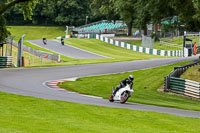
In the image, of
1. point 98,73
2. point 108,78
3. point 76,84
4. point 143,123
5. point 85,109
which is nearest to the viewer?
point 143,123

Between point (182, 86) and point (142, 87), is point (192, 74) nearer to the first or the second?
point (142, 87)

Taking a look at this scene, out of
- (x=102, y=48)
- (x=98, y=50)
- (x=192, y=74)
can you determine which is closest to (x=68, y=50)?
(x=98, y=50)

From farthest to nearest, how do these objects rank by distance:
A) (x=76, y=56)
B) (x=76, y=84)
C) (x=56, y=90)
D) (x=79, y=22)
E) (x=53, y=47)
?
(x=79, y=22) → (x=53, y=47) → (x=76, y=56) → (x=76, y=84) → (x=56, y=90)


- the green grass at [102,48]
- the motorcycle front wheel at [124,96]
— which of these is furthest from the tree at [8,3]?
the green grass at [102,48]

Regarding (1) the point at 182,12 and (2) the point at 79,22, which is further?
(2) the point at 79,22

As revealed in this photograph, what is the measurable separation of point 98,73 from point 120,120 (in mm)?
19927

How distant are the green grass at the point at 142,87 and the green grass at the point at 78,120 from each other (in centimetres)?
484

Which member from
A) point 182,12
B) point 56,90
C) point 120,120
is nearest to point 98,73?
point 182,12

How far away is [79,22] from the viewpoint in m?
112

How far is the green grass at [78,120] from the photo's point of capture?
11164mm

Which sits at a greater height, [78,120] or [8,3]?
[8,3]

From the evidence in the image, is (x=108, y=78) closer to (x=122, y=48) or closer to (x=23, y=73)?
(x=23, y=73)

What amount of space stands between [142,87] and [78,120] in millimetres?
14399

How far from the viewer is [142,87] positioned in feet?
88.6
